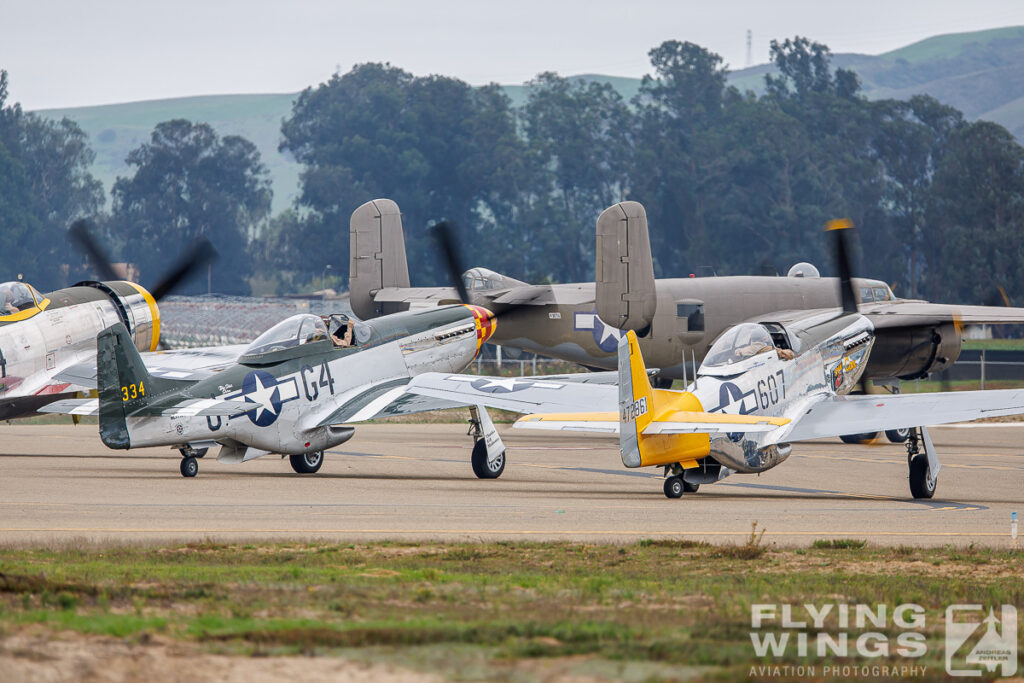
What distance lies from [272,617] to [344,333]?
12513 millimetres

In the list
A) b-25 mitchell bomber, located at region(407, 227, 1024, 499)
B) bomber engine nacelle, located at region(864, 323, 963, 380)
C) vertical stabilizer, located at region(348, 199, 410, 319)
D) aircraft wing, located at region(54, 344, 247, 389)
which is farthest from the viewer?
vertical stabilizer, located at region(348, 199, 410, 319)

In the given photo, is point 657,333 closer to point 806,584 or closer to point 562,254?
point 806,584

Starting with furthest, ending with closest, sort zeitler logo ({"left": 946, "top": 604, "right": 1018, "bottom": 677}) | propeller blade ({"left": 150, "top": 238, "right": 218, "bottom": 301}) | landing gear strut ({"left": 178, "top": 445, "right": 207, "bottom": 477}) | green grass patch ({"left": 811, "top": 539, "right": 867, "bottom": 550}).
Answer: propeller blade ({"left": 150, "top": 238, "right": 218, "bottom": 301}) < landing gear strut ({"left": 178, "top": 445, "right": 207, "bottom": 477}) < green grass patch ({"left": 811, "top": 539, "right": 867, "bottom": 550}) < zeitler logo ({"left": 946, "top": 604, "right": 1018, "bottom": 677})

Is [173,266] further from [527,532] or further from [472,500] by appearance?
[527,532]

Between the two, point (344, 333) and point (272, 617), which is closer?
point (272, 617)

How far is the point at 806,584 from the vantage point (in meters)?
10.2

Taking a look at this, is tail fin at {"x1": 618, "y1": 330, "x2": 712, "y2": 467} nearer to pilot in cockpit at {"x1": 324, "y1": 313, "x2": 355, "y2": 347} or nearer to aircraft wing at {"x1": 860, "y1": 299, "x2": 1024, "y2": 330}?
pilot in cockpit at {"x1": 324, "y1": 313, "x2": 355, "y2": 347}

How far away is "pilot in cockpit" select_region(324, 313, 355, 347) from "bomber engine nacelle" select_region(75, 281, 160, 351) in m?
5.84

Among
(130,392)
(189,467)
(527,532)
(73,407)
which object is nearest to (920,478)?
(527,532)

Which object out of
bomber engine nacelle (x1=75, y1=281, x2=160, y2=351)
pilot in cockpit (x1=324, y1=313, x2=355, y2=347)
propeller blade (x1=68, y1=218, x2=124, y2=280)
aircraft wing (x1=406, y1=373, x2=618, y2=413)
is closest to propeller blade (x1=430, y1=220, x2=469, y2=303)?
bomber engine nacelle (x1=75, y1=281, x2=160, y2=351)

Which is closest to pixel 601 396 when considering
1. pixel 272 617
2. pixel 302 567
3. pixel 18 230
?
pixel 302 567

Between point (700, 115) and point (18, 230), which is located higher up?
point (700, 115)

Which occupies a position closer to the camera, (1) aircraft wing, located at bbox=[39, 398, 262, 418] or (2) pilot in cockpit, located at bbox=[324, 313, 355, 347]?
(1) aircraft wing, located at bbox=[39, 398, 262, 418]

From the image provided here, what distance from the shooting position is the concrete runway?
1352cm
